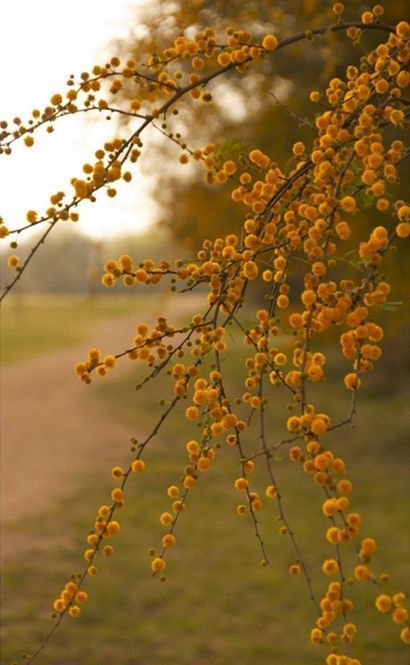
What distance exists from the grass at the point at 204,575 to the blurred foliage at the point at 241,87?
80.6 inches

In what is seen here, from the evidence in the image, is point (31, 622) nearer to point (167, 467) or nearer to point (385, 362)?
point (167, 467)

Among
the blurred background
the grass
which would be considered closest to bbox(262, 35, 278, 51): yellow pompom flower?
the blurred background

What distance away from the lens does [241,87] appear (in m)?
7.18

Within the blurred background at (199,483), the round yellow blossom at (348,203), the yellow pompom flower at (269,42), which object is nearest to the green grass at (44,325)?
the blurred background at (199,483)

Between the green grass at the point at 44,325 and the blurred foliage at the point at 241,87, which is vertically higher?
the green grass at the point at 44,325

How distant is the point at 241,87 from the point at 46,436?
4.43 metres

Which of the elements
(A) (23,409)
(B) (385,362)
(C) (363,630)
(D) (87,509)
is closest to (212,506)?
(D) (87,509)

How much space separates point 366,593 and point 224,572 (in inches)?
34.3

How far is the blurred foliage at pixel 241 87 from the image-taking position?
4113mm

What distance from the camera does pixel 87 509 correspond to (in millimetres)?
6766

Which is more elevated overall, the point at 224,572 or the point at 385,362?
the point at 385,362

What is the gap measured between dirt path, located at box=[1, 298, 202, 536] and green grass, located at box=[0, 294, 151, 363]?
5.50ft

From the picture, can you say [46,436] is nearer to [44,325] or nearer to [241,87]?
[241,87]

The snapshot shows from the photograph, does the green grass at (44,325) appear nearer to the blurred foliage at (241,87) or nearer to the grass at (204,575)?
the blurred foliage at (241,87)
